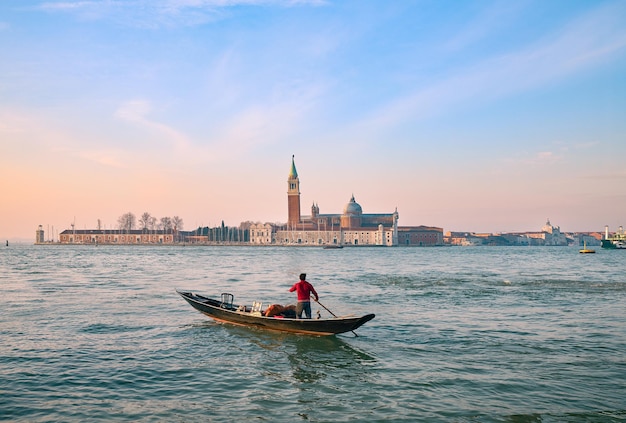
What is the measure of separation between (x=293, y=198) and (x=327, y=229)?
1374 centimetres

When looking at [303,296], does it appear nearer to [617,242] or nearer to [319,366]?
[319,366]

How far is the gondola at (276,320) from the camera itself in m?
13.3

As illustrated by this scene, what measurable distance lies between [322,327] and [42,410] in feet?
21.8

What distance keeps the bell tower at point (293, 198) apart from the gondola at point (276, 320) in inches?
5912

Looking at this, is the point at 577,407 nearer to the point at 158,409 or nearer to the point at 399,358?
the point at 399,358

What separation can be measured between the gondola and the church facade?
146 metres

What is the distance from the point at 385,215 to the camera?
176m

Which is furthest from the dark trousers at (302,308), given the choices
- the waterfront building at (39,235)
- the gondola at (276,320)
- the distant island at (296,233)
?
the waterfront building at (39,235)

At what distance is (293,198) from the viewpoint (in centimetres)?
16800

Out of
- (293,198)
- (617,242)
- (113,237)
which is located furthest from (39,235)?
(617,242)

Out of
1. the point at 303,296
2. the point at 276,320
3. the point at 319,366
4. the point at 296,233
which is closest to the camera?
the point at 319,366

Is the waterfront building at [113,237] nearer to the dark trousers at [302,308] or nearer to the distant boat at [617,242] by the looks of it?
the distant boat at [617,242]

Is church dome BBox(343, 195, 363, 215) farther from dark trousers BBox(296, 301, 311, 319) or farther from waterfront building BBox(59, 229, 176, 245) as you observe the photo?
dark trousers BBox(296, 301, 311, 319)

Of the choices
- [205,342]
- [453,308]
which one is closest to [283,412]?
[205,342]
